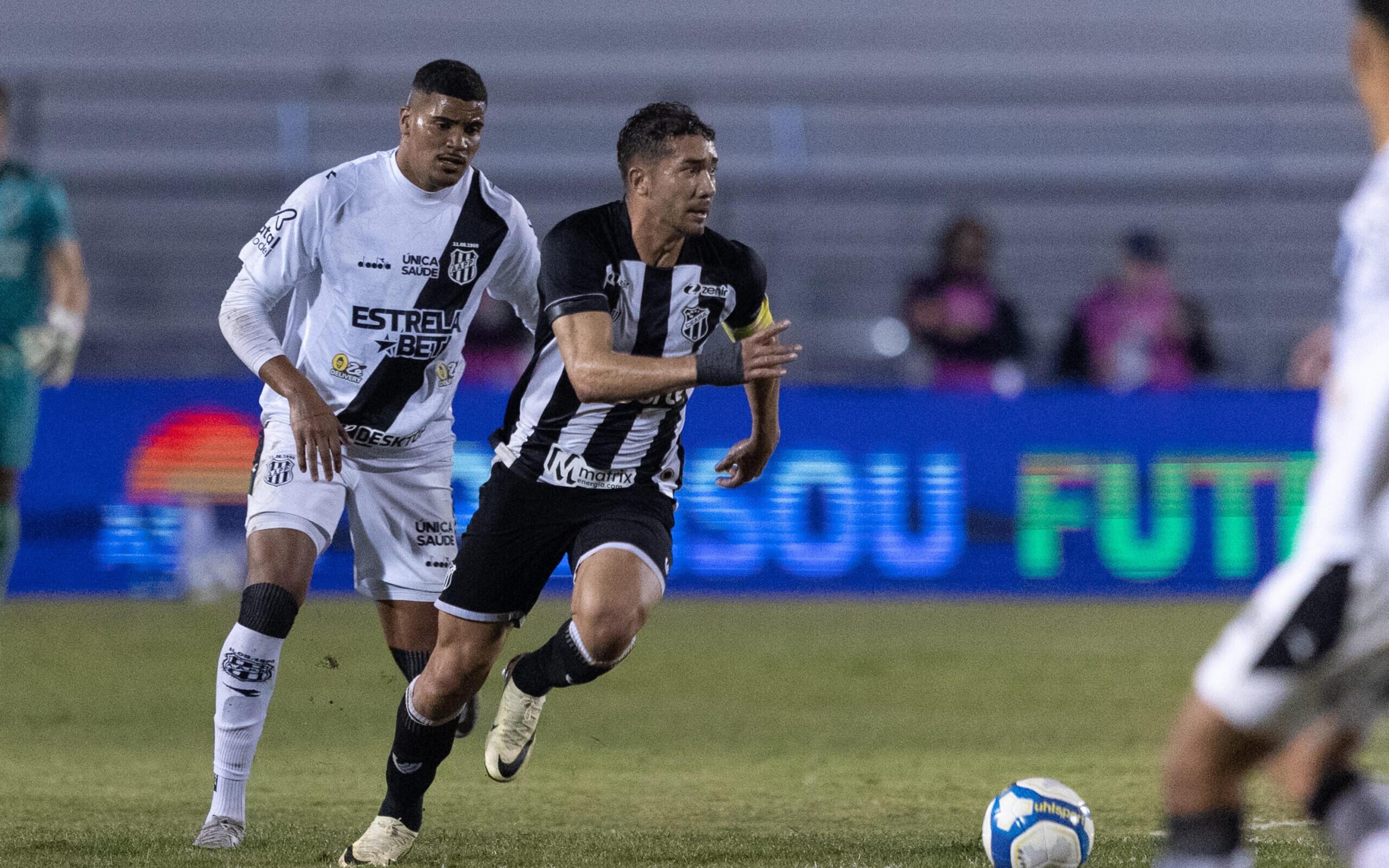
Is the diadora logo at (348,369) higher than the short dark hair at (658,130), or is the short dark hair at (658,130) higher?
the short dark hair at (658,130)

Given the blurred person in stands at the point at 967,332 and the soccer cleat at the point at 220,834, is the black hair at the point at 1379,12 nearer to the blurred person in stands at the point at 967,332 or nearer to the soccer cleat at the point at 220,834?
the soccer cleat at the point at 220,834

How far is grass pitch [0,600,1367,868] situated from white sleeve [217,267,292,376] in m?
1.22

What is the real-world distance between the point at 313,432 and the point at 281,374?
0.20m

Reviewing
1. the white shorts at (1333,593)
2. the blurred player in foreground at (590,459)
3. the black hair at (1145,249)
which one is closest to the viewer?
the white shorts at (1333,593)

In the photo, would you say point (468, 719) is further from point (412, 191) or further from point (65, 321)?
point (65, 321)

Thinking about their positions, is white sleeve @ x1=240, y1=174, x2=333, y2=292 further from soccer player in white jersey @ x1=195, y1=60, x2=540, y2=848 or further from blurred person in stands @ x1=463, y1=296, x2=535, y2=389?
blurred person in stands @ x1=463, y1=296, x2=535, y2=389

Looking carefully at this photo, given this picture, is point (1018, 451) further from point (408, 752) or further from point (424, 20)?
point (424, 20)

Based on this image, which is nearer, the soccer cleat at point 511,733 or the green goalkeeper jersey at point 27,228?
the soccer cleat at point 511,733

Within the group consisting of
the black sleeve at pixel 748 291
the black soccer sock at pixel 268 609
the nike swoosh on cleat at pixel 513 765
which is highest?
the black sleeve at pixel 748 291

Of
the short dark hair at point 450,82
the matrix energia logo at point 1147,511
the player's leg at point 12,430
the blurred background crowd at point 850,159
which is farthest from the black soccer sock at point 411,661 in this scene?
the blurred background crowd at point 850,159

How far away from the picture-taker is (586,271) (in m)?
5.12

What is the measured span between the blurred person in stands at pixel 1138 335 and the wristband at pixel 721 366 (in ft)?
29.4

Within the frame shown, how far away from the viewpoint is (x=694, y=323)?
5363 millimetres

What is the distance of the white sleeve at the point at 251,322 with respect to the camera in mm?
5414
